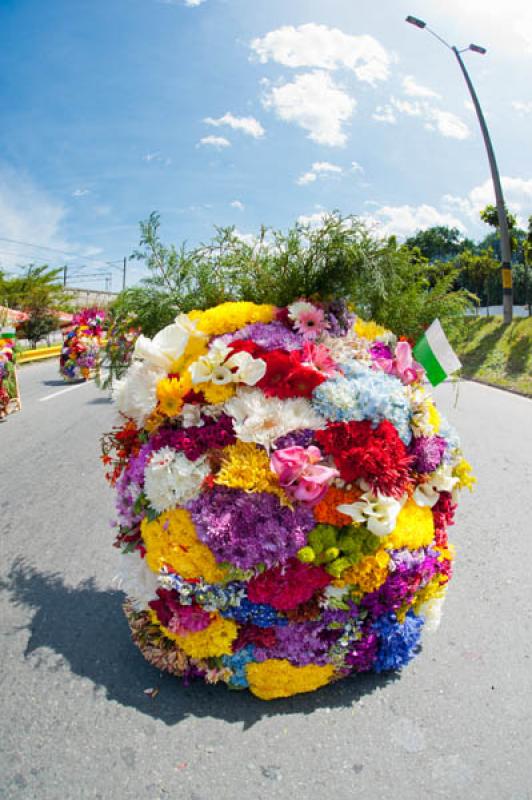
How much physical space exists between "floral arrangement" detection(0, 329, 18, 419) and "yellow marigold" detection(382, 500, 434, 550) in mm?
9543

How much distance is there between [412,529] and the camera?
2.88 metres

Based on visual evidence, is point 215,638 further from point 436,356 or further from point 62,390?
point 62,390

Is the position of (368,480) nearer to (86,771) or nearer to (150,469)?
(150,469)

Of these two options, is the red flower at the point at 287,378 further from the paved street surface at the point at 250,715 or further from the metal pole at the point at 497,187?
the metal pole at the point at 497,187

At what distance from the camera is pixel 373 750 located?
2.54 metres

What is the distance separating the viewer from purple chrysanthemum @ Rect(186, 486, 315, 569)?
2.61 meters

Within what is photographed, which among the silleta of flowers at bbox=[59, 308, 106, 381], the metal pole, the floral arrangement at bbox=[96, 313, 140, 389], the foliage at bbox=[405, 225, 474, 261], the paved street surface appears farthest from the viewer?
the foliage at bbox=[405, 225, 474, 261]

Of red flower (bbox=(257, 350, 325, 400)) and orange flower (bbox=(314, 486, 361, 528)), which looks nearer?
orange flower (bbox=(314, 486, 361, 528))

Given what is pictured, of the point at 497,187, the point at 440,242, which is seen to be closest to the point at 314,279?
the point at 497,187

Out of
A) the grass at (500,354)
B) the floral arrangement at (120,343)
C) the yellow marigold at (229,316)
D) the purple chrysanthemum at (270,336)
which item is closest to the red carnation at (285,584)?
the purple chrysanthemum at (270,336)

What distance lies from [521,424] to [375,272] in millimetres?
7036

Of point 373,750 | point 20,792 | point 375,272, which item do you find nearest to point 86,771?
point 20,792

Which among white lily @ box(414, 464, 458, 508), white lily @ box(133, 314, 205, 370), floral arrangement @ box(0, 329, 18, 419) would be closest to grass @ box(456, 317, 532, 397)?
floral arrangement @ box(0, 329, 18, 419)

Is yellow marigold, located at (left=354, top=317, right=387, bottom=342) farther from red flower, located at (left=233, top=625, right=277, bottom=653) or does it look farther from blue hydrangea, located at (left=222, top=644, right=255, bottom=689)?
blue hydrangea, located at (left=222, top=644, right=255, bottom=689)
